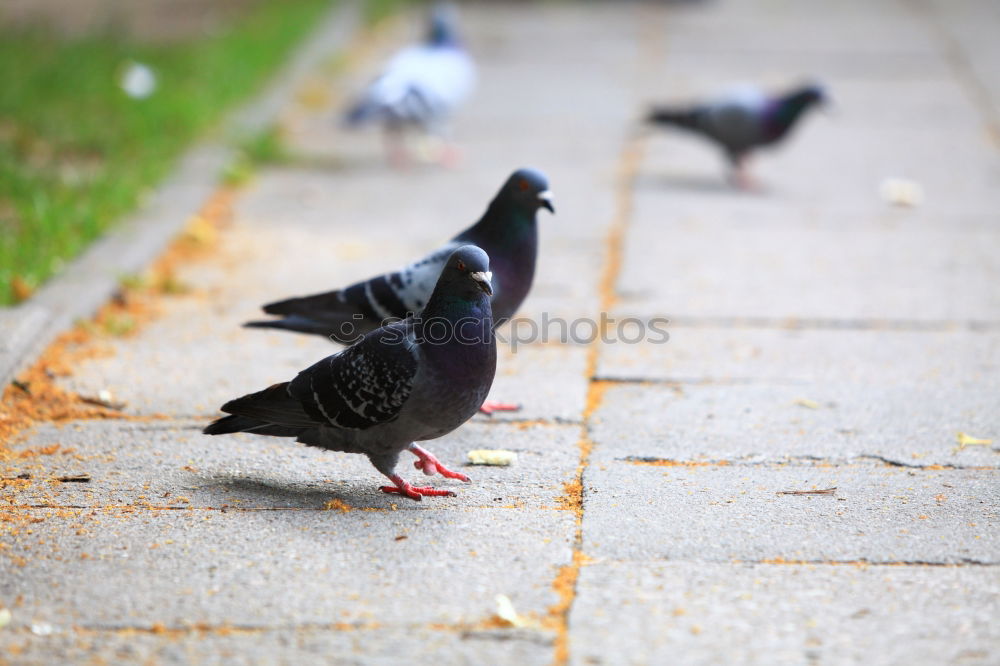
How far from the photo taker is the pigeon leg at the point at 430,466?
3.89 m

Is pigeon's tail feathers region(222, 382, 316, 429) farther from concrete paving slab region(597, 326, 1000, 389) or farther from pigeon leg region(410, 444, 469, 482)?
concrete paving slab region(597, 326, 1000, 389)

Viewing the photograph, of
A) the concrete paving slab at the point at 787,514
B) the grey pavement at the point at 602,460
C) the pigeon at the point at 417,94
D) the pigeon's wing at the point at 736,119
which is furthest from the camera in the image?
the pigeon at the point at 417,94

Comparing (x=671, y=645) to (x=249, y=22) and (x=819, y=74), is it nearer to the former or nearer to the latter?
(x=819, y=74)

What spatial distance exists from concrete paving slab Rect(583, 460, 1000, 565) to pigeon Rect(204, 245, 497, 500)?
0.56 m

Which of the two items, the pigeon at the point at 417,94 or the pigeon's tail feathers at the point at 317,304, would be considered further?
the pigeon at the point at 417,94

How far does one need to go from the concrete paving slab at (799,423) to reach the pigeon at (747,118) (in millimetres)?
3534

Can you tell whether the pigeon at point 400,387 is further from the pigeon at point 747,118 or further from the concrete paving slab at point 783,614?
the pigeon at point 747,118

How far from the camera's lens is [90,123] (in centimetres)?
821

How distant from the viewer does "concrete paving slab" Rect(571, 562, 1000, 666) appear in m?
2.85

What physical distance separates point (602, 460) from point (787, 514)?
71cm

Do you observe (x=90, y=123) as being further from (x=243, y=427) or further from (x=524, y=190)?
(x=243, y=427)

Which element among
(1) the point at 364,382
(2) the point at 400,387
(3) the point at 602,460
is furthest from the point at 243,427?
(3) the point at 602,460

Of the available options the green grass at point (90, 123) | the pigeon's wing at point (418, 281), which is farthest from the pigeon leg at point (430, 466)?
the green grass at point (90, 123)

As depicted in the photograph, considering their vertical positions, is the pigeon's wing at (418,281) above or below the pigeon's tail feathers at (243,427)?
above
